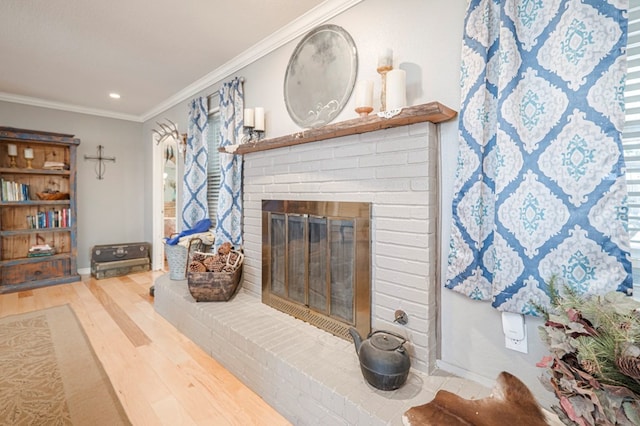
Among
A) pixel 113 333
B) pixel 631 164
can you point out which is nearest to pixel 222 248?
pixel 113 333

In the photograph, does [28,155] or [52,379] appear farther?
[28,155]

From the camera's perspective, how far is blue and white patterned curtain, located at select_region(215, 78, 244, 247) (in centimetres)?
279

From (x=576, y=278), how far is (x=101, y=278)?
200 inches

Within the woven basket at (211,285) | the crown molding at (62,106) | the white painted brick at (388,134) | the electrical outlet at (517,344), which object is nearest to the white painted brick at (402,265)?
the electrical outlet at (517,344)

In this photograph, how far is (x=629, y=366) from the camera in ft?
2.63

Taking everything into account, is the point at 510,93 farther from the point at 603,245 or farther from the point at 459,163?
the point at 603,245

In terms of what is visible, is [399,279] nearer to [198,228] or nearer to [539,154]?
[539,154]

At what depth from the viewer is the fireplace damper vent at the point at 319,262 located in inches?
69.5

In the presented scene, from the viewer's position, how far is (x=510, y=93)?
1.28 metres

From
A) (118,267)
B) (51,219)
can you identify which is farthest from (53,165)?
(118,267)

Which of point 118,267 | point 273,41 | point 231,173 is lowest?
point 118,267

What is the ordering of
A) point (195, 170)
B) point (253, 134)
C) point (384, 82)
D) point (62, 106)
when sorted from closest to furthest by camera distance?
point (384, 82) < point (253, 134) < point (195, 170) < point (62, 106)

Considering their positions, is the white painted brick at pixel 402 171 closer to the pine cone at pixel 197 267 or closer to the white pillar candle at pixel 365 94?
the white pillar candle at pixel 365 94

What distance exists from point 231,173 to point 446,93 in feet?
6.41
